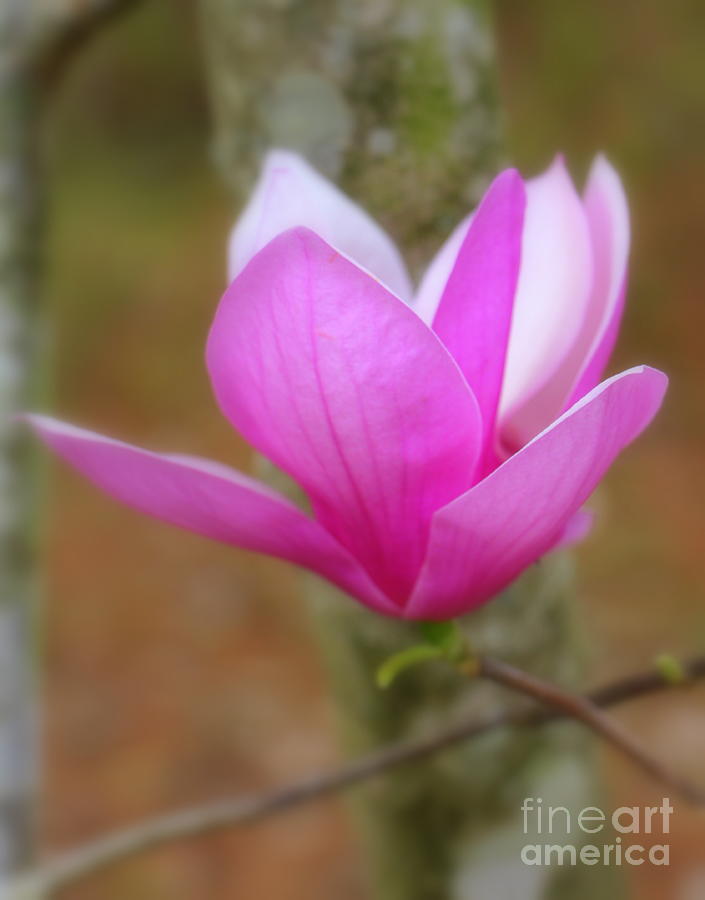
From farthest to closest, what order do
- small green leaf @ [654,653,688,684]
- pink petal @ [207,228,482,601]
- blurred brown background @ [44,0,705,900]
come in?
blurred brown background @ [44,0,705,900], small green leaf @ [654,653,688,684], pink petal @ [207,228,482,601]

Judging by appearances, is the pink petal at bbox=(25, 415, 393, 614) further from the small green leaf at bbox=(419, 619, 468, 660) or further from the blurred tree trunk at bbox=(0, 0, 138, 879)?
the blurred tree trunk at bbox=(0, 0, 138, 879)

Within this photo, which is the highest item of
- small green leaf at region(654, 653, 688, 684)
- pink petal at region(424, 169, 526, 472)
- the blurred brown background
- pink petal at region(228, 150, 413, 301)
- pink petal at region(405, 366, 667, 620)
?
the blurred brown background

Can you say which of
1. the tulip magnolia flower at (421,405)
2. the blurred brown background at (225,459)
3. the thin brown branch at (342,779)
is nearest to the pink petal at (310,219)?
the tulip magnolia flower at (421,405)

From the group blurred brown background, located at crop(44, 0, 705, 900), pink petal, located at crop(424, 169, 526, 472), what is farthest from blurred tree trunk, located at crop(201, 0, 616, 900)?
blurred brown background, located at crop(44, 0, 705, 900)

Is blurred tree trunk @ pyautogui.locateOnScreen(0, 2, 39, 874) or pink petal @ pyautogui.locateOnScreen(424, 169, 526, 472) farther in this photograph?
blurred tree trunk @ pyautogui.locateOnScreen(0, 2, 39, 874)

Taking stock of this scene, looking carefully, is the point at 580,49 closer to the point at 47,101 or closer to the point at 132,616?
the point at 132,616

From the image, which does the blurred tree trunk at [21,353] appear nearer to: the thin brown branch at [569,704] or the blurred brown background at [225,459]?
the thin brown branch at [569,704]

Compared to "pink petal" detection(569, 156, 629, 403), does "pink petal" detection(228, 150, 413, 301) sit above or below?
above
